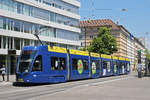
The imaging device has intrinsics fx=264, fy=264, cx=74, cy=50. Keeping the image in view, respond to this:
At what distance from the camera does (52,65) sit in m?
21.1

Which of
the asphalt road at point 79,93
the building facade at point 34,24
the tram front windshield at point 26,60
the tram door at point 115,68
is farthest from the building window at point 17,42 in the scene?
the asphalt road at point 79,93

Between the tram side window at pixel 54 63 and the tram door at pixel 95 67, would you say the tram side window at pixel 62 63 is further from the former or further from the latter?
the tram door at pixel 95 67

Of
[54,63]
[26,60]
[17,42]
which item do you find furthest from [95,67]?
[17,42]

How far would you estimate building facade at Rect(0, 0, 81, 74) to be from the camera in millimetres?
39281

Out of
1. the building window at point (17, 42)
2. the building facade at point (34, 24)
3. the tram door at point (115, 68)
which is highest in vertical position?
the building facade at point (34, 24)

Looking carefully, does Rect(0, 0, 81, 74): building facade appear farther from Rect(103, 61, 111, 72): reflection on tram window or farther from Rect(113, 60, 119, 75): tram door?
Rect(113, 60, 119, 75): tram door

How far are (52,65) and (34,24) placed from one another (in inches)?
982

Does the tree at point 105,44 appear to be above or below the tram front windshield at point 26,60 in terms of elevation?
above

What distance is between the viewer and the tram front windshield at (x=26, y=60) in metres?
19.6

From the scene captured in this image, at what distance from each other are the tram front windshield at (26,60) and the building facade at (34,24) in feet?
46.8

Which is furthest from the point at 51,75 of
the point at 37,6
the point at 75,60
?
the point at 37,6

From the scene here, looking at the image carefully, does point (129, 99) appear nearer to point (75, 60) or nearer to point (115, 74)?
point (75, 60)

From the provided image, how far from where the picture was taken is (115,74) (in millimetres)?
38281

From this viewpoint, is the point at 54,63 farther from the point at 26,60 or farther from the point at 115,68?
the point at 115,68
